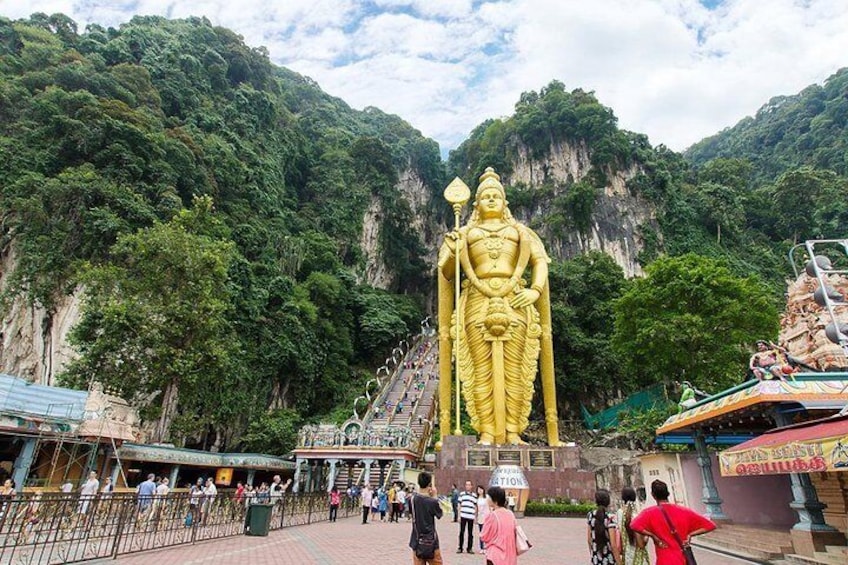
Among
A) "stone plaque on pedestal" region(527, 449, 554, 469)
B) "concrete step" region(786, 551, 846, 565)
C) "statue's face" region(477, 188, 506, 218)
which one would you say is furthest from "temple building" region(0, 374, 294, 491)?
"concrete step" region(786, 551, 846, 565)

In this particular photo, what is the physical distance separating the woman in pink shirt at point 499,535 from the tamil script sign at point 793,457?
2.90 metres

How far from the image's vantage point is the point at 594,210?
111ft

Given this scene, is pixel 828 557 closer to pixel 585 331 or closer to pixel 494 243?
pixel 494 243

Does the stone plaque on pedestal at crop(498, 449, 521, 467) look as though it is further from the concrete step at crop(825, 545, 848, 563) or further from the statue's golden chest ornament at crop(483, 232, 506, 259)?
the concrete step at crop(825, 545, 848, 563)

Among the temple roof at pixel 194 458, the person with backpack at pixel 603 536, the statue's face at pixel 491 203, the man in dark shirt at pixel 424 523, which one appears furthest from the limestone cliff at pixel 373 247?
the person with backpack at pixel 603 536

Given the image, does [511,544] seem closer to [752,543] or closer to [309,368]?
[752,543]

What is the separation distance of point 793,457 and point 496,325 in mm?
8056

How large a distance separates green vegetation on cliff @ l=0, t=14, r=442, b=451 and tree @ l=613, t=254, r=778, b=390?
1342 centimetres

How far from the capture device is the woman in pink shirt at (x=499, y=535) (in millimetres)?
3135

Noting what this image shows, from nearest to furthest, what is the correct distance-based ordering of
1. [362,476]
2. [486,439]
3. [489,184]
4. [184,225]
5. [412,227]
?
[486,439], [489,184], [362,476], [184,225], [412,227]

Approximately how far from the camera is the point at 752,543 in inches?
245

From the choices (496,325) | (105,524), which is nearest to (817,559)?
(105,524)

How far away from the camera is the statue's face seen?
543 inches

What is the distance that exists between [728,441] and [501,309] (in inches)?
214
